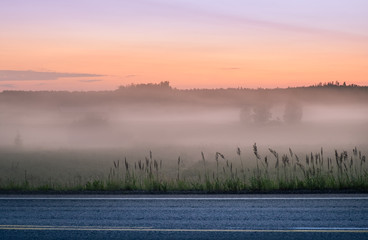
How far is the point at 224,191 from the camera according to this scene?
55.6 feet

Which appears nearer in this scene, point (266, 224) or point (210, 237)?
point (210, 237)

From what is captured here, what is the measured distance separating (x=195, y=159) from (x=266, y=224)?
100 m

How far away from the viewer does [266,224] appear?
36.9 ft

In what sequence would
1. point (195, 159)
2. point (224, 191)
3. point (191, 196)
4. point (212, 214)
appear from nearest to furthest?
point (212, 214) < point (191, 196) < point (224, 191) < point (195, 159)

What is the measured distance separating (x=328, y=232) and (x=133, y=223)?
3.88 m

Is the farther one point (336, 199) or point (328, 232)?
point (336, 199)

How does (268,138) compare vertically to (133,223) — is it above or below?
above

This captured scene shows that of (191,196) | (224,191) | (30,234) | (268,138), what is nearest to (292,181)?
(224,191)

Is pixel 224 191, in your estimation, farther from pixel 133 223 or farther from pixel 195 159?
pixel 195 159

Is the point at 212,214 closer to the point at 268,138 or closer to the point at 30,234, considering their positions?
the point at 30,234

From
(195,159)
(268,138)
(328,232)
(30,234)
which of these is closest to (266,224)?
(328,232)

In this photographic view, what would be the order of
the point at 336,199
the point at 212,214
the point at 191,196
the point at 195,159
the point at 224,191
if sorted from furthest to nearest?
the point at 195,159 < the point at 224,191 < the point at 191,196 < the point at 336,199 < the point at 212,214

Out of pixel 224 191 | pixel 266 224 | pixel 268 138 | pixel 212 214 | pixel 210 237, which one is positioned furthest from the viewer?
pixel 268 138

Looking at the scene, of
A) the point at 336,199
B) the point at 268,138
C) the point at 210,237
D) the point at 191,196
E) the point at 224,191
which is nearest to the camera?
the point at 210,237
